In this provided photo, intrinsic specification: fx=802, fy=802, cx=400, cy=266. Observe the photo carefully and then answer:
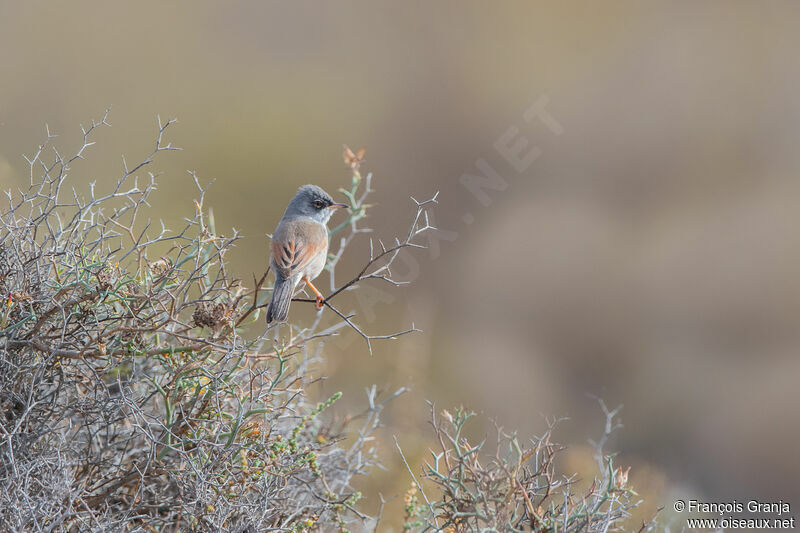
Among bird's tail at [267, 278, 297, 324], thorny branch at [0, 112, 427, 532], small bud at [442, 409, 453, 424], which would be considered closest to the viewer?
small bud at [442, 409, 453, 424]

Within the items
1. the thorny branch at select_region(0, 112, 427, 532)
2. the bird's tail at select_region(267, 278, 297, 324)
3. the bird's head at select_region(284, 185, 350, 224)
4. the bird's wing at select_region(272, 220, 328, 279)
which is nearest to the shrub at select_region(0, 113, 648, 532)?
the thorny branch at select_region(0, 112, 427, 532)

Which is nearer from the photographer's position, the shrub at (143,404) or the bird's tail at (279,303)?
the shrub at (143,404)

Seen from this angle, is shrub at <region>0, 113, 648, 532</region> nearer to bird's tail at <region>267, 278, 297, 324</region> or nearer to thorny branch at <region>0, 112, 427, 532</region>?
thorny branch at <region>0, 112, 427, 532</region>

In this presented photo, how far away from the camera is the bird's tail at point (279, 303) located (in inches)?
121

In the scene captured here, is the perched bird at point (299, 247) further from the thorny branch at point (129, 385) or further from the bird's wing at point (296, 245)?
the thorny branch at point (129, 385)

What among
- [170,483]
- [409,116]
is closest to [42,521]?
[170,483]

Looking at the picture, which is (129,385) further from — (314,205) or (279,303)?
(314,205)

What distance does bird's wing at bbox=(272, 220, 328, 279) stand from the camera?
3.36m

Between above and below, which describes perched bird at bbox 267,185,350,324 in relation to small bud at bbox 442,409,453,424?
below

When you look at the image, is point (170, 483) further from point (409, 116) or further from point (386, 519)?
point (409, 116)

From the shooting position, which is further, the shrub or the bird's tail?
the bird's tail

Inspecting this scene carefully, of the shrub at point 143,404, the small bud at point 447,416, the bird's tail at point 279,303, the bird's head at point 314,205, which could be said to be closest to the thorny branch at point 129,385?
the shrub at point 143,404

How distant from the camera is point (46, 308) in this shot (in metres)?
2.60

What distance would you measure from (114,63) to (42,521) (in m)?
8.07
